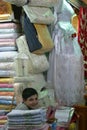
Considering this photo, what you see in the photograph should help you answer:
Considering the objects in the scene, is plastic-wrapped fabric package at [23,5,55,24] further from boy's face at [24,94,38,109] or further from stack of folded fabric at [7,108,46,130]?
stack of folded fabric at [7,108,46,130]

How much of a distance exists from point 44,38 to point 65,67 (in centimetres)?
56

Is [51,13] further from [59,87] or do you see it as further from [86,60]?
[86,60]

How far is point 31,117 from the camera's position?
2299 mm

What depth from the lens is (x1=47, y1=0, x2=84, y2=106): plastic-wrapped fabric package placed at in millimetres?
4055

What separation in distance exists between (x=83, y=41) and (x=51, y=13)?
5.55 ft

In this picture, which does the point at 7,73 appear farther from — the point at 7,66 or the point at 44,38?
the point at 44,38

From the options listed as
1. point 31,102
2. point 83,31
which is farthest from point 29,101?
point 83,31

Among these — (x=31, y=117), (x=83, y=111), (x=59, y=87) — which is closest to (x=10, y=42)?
(x=59, y=87)

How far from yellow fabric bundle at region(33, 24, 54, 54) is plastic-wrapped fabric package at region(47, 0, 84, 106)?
151 millimetres

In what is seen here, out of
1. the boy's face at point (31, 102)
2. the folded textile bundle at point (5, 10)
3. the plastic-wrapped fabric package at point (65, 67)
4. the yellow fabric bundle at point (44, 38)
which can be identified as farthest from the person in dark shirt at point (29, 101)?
the folded textile bundle at point (5, 10)

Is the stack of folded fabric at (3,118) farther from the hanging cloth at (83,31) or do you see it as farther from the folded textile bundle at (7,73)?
the hanging cloth at (83,31)

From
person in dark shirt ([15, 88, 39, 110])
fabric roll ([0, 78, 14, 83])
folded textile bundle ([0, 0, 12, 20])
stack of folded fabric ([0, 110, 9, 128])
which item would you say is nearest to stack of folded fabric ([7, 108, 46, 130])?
person in dark shirt ([15, 88, 39, 110])

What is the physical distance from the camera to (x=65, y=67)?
13.5 ft

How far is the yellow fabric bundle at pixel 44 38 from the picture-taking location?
379 cm
